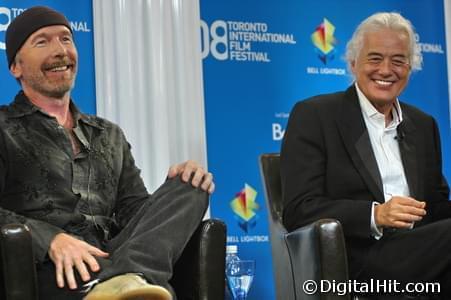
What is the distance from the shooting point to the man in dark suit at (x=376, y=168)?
2816 millimetres

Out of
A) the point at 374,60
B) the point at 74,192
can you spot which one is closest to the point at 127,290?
the point at 74,192

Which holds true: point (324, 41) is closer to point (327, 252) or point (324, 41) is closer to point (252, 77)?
point (252, 77)

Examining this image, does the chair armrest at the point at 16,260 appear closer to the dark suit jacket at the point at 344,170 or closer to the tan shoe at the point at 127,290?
the tan shoe at the point at 127,290

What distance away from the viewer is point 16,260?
2.44m

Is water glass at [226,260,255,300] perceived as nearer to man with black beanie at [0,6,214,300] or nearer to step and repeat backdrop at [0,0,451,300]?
step and repeat backdrop at [0,0,451,300]

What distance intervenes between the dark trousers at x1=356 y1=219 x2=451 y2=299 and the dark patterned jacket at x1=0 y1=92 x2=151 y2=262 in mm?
919

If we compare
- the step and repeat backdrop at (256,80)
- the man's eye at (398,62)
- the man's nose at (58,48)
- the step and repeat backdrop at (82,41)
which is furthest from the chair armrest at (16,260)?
the step and repeat backdrop at (256,80)

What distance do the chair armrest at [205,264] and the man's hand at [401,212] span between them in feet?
1.81

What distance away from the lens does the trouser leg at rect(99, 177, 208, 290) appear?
8.28ft

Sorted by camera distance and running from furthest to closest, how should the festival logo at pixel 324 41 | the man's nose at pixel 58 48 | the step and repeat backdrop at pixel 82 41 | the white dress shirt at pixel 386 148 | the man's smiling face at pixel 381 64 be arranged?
the festival logo at pixel 324 41 < the step and repeat backdrop at pixel 82 41 < the man's smiling face at pixel 381 64 < the white dress shirt at pixel 386 148 < the man's nose at pixel 58 48

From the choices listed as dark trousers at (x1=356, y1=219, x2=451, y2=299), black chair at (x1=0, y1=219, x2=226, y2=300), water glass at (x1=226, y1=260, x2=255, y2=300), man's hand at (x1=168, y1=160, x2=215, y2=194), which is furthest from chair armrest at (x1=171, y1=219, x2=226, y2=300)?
water glass at (x1=226, y1=260, x2=255, y2=300)

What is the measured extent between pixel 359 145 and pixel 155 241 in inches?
38.1

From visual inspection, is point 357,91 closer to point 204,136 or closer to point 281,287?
point 281,287

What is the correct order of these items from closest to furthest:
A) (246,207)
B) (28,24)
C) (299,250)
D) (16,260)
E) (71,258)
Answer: (16,260), (71,258), (299,250), (28,24), (246,207)
